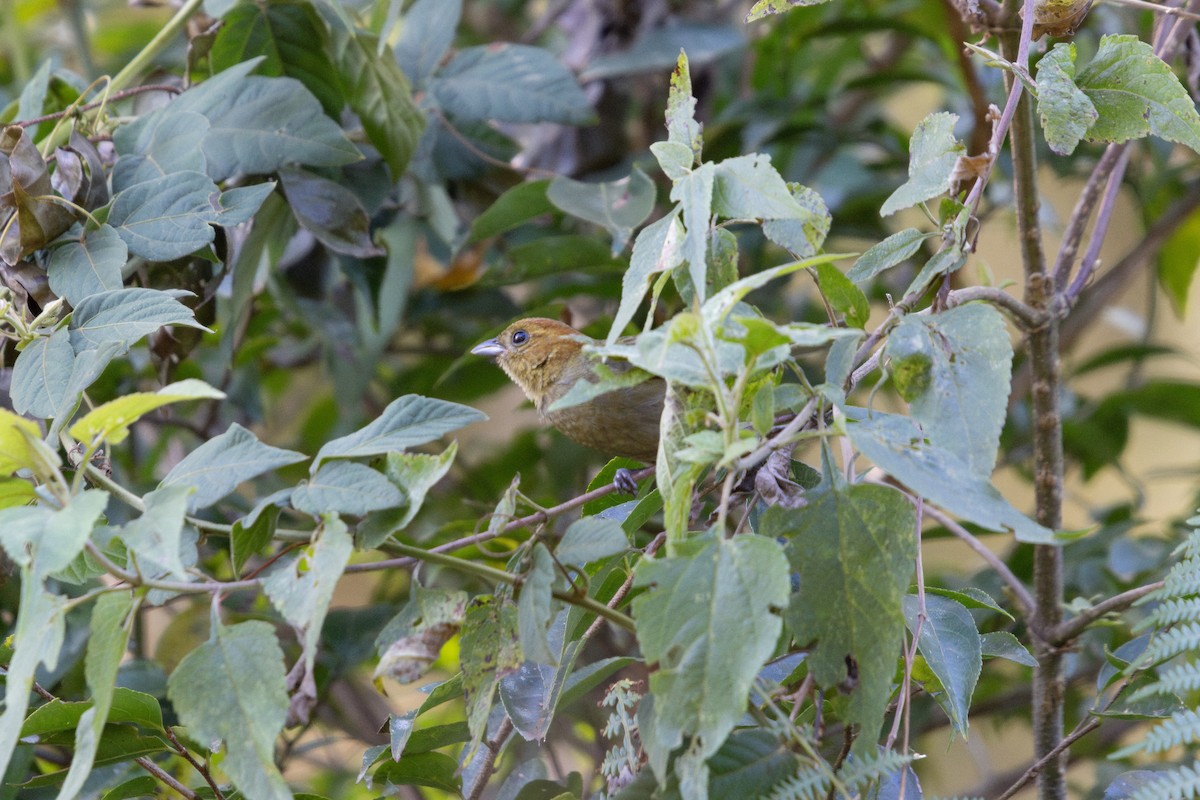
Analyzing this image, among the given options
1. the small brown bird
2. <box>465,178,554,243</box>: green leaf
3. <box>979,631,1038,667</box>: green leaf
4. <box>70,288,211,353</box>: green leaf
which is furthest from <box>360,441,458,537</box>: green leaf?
<box>465,178,554,243</box>: green leaf

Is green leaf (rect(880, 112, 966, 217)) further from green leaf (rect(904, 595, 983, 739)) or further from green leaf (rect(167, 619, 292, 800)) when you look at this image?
green leaf (rect(167, 619, 292, 800))

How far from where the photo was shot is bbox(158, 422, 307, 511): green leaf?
49.0 inches

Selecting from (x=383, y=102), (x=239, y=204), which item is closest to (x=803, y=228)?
(x=239, y=204)

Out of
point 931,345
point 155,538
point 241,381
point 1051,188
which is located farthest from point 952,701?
point 1051,188

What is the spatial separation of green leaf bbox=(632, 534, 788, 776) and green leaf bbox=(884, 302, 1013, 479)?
263mm

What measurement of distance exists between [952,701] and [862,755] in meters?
0.30

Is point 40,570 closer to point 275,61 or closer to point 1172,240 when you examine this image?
point 275,61

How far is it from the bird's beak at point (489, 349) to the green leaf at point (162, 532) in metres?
1.83

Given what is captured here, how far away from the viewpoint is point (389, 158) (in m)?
2.30

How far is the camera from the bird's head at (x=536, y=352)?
2.98 meters

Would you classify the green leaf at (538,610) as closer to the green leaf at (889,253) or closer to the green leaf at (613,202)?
the green leaf at (889,253)

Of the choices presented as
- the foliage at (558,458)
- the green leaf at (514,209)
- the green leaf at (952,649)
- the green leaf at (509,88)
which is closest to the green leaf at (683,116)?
the foliage at (558,458)

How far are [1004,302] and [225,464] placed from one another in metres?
1.04

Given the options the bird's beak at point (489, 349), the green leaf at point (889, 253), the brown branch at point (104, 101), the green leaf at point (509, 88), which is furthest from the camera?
the bird's beak at point (489, 349)
